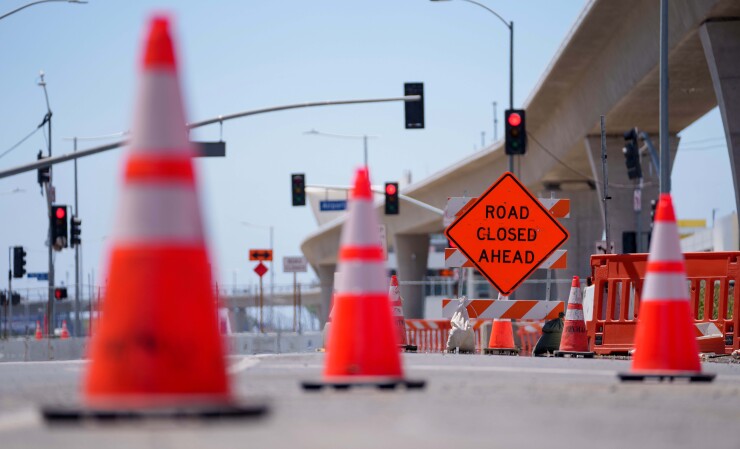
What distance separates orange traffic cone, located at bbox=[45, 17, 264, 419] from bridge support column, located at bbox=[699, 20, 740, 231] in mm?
23440

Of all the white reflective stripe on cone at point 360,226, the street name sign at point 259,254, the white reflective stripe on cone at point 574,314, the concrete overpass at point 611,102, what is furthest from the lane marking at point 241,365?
the street name sign at point 259,254

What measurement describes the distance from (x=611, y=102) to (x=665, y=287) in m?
29.1

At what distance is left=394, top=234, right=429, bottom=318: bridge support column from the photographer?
81.4 metres

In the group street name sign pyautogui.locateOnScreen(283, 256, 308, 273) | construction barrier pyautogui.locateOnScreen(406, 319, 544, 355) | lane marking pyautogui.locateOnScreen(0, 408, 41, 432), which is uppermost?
street name sign pyautogui.locateOnScreen(283, 256, 308, 273)

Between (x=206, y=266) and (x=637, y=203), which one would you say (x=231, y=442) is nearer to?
(x=206, y=266)

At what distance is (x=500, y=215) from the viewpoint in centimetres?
1931

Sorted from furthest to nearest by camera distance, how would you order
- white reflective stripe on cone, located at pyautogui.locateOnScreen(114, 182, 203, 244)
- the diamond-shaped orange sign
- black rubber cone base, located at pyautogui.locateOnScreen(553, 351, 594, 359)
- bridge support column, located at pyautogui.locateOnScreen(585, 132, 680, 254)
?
bridge support column, located at pyautogui.locateOnScreen(585, 132, 680, 254) < the diamond-shaped orange sign < black rubber cone base, located at pyautogui.locateOnScreen(553, 351, 594, 359) < white reflective stripe on cone, located at pyautogui.locateOnScreen(114, 182, 203, 244)

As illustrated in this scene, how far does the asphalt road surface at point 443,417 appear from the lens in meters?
6.42

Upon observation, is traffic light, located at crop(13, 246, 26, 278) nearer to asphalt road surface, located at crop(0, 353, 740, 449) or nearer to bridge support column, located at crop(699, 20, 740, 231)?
bridge support column, located at crop(699, 20, 740, 231)

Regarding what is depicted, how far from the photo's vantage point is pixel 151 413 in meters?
6.60

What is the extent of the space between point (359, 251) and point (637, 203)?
109ft

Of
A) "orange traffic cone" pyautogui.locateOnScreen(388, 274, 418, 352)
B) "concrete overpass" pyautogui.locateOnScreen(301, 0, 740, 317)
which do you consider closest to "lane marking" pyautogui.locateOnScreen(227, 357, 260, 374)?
"orange traffic cone" pyautogui.locateOnScreen(388, 274, 418, 352)

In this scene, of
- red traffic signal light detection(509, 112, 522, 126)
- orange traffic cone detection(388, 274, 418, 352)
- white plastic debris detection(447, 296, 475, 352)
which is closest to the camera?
white plastic debris detection(447, 296, 475, 352)

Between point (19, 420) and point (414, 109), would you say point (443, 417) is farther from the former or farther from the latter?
point (414, 109)
